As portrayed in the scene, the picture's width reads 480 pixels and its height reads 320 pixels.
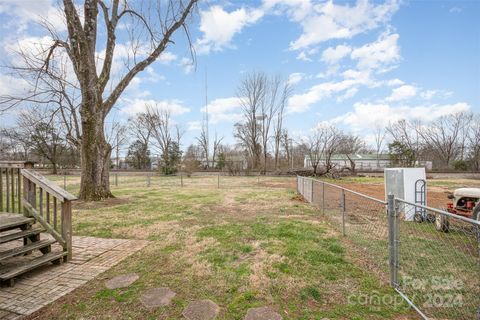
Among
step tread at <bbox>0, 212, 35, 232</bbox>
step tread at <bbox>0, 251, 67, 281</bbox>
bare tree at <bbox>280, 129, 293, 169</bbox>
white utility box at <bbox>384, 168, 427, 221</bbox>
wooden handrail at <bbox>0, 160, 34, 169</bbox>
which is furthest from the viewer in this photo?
bare tree at <bbox>280, 129, 293, 169</bbox>

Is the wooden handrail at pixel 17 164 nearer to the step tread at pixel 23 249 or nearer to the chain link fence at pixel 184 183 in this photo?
the step tread at pixel 23 249

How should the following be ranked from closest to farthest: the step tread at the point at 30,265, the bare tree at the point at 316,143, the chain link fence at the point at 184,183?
1. the step tread at the point at 30,265
2. the chain link fence at the point at 184,183
3. the bare tree at the point at 316,143

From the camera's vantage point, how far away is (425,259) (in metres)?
3.66

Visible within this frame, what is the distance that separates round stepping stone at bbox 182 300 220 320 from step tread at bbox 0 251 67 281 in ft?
7.12

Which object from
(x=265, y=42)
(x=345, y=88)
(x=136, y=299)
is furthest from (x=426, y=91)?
(x=136, y=299)

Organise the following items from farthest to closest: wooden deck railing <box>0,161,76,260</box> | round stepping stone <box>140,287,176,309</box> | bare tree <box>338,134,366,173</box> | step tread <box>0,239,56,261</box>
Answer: bare tree <box>338,134,366,173</box> → wooden deck railing <box>0,161,76,260</box> → step tread <box>0,239,56,261</box> → round stepping stone <box>140,287,176,309</box>

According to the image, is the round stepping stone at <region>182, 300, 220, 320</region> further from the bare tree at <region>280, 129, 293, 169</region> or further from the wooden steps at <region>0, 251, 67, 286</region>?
the bare tree at <region>280, 129, 293, 169</region>

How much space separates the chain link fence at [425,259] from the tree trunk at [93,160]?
8.36 meters

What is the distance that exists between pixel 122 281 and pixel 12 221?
202cm

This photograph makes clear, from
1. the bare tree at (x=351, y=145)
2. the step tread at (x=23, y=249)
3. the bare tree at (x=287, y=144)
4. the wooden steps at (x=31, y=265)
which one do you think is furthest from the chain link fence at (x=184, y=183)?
the bare tree at (x=351, y=145)

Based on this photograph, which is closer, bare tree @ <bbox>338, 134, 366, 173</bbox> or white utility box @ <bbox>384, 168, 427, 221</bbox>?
white utility box @ <bbox>384, 168, 427, 221</bbox>

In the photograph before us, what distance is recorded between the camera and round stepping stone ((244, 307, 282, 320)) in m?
2.27

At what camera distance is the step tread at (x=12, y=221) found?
3422 millimetres

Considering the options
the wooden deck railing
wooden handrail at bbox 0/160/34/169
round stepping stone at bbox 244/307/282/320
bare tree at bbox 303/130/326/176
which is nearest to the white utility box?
round stepping stone at bbox 244/307/282/320
